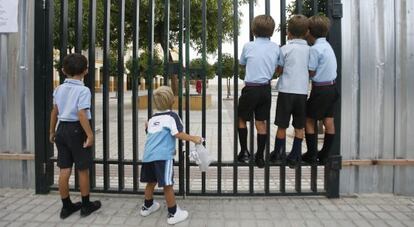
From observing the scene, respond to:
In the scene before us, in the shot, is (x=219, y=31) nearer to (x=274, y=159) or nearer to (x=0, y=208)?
(x=274, y=159)

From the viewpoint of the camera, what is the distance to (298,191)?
591cm

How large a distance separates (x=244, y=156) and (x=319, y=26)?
1679 millimetres

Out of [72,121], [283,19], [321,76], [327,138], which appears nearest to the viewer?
[72,121]

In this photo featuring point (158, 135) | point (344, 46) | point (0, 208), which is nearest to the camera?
point (158, 135)

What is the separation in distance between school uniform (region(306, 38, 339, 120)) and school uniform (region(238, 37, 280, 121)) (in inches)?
16.5

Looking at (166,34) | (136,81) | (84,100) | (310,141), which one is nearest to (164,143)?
(84,100)

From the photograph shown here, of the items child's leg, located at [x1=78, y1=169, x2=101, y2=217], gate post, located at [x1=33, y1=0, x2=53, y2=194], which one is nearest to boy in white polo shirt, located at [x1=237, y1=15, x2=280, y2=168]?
child's leg, located at [x1=78, y1=169, x2=101, y2=217]

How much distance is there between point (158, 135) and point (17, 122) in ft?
7.25

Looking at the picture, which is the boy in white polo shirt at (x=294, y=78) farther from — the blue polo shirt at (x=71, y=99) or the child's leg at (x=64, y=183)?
the child's leg at (x=64, y=183)

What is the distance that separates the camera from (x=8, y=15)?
600 cm

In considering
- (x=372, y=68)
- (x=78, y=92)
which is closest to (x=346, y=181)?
(x=372, y=68)

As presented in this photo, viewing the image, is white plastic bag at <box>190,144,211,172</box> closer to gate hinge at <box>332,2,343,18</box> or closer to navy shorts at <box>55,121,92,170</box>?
navy shorts at <box>55,121,92,170</box>

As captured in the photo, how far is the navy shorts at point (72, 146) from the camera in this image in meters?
5.04

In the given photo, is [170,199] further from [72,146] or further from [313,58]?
[313,58]
